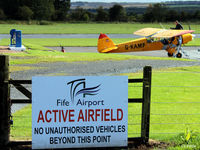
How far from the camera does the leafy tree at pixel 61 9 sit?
120713 mm

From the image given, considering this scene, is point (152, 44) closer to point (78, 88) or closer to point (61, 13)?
point (78, 88)

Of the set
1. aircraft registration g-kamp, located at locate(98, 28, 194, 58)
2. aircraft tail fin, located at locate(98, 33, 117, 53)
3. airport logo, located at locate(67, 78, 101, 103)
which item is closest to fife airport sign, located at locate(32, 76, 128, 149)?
airport logo, located at locate(67, 78, 101, 103)

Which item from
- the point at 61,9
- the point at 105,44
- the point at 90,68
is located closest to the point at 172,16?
the point at 61,9

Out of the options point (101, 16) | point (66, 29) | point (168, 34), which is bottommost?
point (168, 34)

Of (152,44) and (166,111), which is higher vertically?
(152,44)

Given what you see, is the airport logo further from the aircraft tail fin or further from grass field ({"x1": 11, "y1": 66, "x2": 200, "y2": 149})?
the aircraft tail fin

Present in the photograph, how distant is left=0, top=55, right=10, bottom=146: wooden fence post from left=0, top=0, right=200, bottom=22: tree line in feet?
309

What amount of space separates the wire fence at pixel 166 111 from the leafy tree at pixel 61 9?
104 m

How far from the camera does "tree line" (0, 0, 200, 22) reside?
4037 inches

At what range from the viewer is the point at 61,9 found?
122 m

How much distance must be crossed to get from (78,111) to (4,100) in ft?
4.62

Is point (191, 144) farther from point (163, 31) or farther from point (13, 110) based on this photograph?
point (163, 31)

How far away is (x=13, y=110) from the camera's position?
1204 centimetres

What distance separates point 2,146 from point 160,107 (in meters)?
6.98
